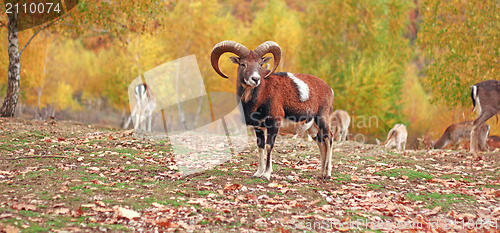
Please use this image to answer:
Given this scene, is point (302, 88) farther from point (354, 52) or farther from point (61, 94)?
point (61, 94)

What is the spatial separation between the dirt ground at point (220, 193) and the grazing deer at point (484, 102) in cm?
259

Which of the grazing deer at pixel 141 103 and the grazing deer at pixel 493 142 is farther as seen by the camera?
the grazing deer at pixel 141 103

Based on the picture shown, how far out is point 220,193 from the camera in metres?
6.30

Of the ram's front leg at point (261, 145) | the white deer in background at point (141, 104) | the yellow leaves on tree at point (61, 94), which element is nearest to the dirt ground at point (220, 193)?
the ram's front leg at point (261, 145)

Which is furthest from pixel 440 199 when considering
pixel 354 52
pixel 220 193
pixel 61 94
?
pixel 61 94

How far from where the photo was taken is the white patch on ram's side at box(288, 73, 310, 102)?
25.1 ft

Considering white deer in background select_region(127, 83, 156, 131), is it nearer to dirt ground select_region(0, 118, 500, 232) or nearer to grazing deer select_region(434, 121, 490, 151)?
dirt ground select_region(0, 118, 500, 232)

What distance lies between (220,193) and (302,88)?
296 cm

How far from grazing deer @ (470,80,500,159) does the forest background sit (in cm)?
371

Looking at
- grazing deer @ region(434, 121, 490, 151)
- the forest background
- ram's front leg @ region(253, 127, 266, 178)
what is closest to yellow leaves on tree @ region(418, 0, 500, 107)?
the forest background

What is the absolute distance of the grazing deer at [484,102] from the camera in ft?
38.7

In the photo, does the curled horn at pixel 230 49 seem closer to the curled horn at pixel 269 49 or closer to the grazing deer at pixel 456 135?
the curled horn at pixel 269 49

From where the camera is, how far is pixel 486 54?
15461 mm

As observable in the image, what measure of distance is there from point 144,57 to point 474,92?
2837cm
